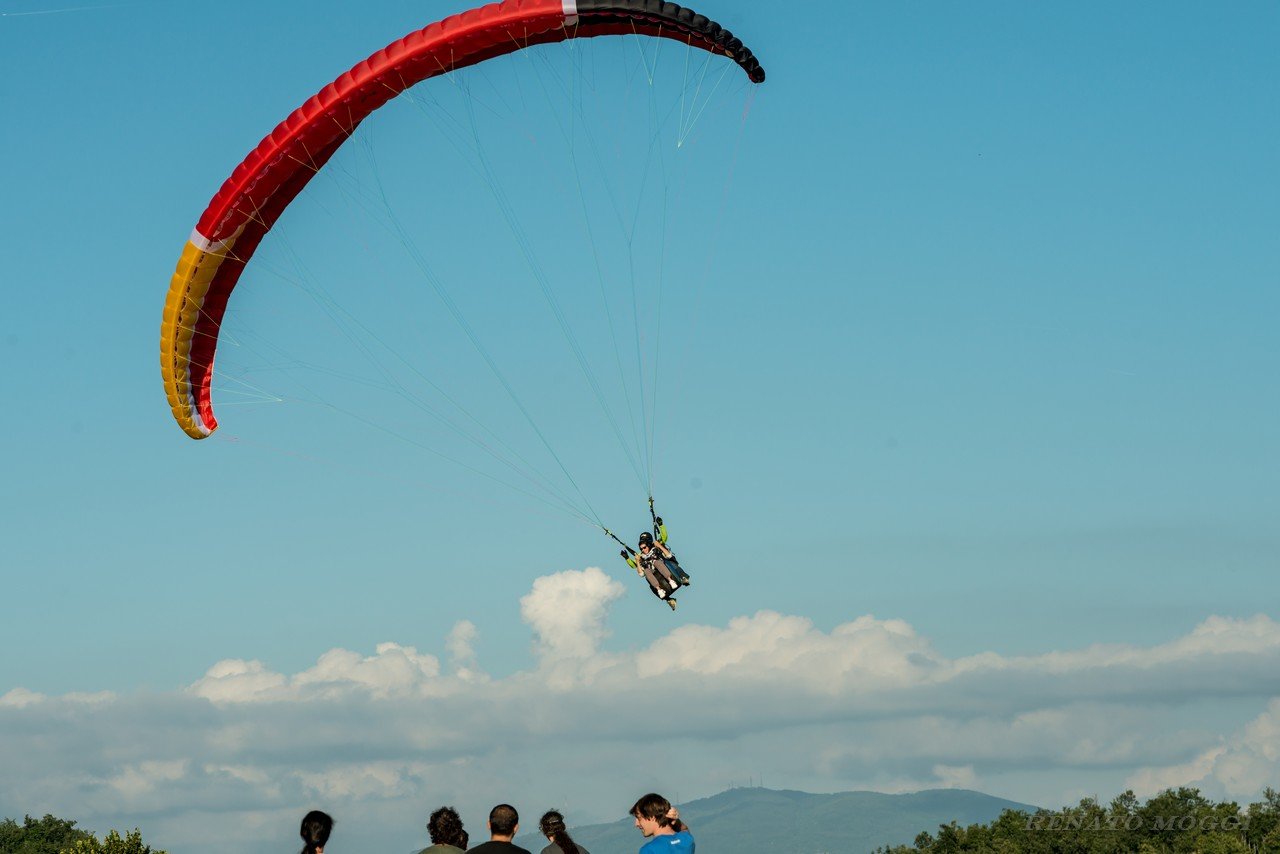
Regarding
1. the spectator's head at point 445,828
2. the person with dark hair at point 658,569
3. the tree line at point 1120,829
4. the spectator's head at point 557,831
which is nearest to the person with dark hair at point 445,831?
the spectator's head at point 445,828

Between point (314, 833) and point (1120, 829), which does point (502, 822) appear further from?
point (1120, 829)

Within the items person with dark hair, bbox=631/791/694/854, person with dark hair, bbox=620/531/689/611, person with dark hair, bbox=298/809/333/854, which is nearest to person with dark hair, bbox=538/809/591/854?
person with dark hair, bbox=631/791/694/854

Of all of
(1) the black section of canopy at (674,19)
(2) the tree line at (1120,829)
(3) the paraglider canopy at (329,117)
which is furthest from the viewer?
(2) the tree line at (1120,829)

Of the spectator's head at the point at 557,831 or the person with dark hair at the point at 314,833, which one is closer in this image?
the person with dark hair at the point at 314,833

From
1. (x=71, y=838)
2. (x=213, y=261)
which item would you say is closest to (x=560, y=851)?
(x=213, y=261)

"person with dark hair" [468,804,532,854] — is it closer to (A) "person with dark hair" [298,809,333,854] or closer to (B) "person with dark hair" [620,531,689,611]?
(A) "person with dark hair" [298,809,333,854]

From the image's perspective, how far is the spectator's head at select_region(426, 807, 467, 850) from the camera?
40.7ft

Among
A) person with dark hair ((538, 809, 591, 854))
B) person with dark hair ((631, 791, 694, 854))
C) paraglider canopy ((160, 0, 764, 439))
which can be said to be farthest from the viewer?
paraglider canopy ((160, 0, 764, 439))

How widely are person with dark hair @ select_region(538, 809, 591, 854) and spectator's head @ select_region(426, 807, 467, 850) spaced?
71cm

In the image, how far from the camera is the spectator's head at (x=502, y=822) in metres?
12.1

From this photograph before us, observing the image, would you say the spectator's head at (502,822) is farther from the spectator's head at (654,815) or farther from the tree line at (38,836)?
the tree line at (38,836)

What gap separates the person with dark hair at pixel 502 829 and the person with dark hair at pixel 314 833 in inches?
45.2

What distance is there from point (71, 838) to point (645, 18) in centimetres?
13436

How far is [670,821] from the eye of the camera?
12.2 meters
